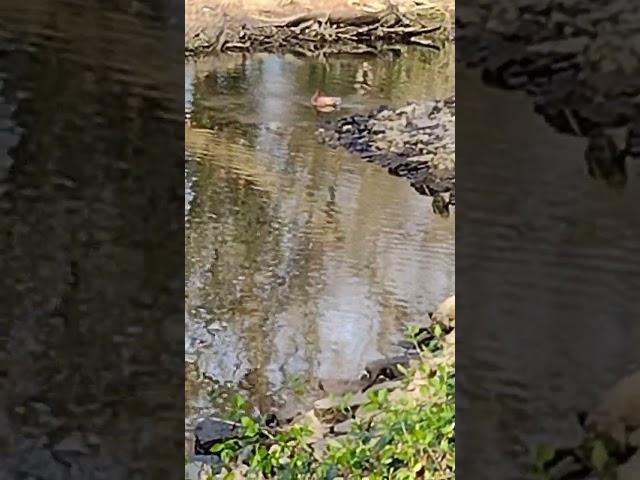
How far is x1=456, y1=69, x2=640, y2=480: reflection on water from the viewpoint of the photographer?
0.49 m

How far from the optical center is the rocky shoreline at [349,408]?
1312 mm

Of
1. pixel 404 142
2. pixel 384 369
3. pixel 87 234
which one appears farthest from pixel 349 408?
pixel 87 234

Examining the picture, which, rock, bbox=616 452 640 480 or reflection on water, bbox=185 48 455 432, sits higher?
rock, bbox=616 452 640 480

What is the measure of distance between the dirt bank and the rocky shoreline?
57 cm

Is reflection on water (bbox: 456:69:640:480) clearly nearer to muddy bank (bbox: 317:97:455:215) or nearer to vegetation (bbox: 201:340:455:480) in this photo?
vegetation (bbox: 201:340:455:480)

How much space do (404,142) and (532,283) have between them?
4.25 feet

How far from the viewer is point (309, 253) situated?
A: 1536mm

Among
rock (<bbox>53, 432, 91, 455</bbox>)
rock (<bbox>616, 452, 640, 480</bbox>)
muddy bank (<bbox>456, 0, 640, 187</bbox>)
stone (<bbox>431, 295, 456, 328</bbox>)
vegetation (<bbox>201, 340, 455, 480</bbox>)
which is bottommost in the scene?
vegetation (<bbox>201, 340, 455, 480</bbox>)

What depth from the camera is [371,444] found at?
1.34 m

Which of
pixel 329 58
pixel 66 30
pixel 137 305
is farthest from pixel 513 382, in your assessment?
pixel 329 58

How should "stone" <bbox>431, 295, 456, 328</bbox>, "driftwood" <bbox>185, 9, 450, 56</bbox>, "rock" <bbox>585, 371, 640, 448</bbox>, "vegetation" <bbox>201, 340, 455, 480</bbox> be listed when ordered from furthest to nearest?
"driftwood" <bbox>185, 9, 450, 56</bbox>
"stone" <bbox>431, 295, 456, 328</bbox>
"vegetation" <bbox>201, 340, 455, 480</bbox>
"rock" <bbox>585, 371, 640, 448</bbox>

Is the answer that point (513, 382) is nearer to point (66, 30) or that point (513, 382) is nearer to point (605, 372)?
point (605, 372)

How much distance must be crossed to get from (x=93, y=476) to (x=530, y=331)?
0.28 meters

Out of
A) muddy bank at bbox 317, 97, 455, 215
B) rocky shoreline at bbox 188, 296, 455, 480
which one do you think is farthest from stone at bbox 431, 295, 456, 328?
muddy bank at bbox 317, 97, 455, 215
